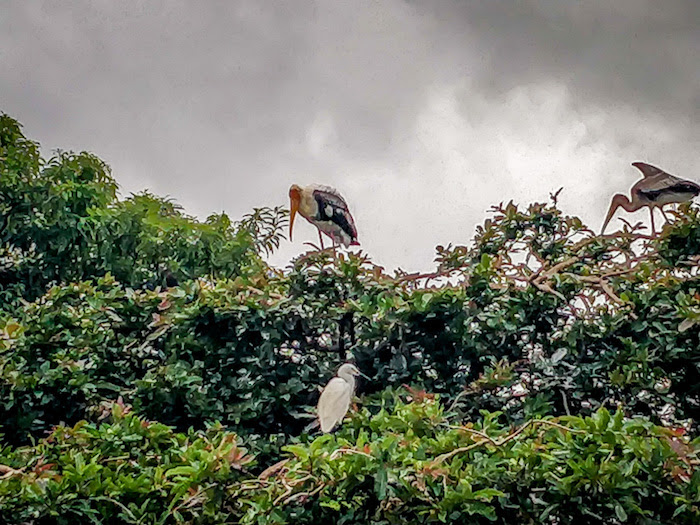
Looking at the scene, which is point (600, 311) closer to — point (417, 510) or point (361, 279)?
point (361, 279)

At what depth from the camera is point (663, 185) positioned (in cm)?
310

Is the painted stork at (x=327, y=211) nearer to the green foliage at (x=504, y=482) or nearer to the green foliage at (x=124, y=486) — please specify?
the green foliage at (x=124, y=486)

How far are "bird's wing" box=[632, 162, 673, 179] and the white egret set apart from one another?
173 cm

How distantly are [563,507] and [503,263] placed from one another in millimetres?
1241

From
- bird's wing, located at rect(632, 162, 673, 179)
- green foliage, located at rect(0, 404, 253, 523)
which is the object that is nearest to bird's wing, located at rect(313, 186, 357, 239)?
bird's wing, located at rect(632, 162, 673, 179)

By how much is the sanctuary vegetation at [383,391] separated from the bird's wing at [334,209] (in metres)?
0.70

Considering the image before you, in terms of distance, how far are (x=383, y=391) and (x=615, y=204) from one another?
1631 millimetres

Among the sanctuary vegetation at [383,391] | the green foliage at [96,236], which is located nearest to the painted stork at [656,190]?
the sanctuary vegetation at [383,391]

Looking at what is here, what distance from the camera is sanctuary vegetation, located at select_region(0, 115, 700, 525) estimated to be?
1.57 meters

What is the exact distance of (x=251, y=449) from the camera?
237cm

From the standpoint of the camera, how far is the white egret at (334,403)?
2191 millimetres

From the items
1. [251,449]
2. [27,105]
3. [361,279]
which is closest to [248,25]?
[27,105]

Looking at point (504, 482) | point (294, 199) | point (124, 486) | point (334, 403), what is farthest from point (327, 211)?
point (504, 482)

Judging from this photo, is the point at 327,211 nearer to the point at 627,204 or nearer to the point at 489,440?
the point at 627,204
